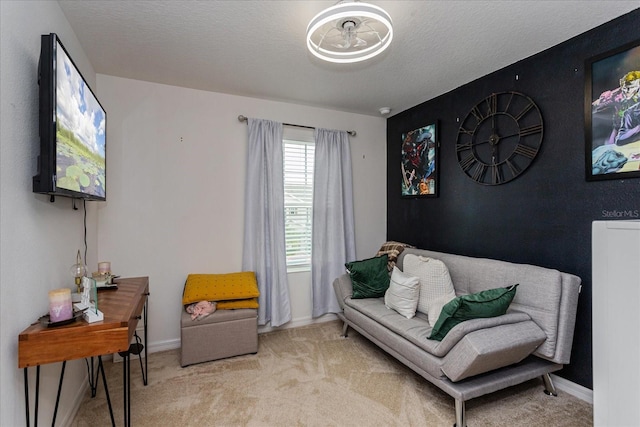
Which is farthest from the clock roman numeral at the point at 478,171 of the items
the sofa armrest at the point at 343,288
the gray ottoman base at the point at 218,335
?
the gray ottoman base at the point at 218,335

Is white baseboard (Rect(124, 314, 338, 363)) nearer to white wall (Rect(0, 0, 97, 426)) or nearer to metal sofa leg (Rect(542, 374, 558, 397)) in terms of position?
white wall (Rect(0, 0, 97, 426))

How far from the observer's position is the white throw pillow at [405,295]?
2.49 metres

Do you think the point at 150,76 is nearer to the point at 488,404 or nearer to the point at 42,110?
the point at 42,110

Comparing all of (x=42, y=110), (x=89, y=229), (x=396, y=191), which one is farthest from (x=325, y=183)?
(x=42, y=110)

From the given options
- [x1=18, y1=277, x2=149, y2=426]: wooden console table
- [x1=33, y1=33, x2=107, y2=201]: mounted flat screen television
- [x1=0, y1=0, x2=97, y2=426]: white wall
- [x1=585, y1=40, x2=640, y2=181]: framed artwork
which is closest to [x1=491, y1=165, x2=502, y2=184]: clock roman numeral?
[x1=585, y1=40, x2=640, y2=181]: framed artwork

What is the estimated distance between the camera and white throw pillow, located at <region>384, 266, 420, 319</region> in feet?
8.16

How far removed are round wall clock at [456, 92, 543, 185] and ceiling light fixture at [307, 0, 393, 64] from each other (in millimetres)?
1312

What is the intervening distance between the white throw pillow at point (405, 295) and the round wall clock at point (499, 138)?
117 cm

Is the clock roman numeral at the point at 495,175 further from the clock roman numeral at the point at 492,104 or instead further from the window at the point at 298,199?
the window at the point at 298,199

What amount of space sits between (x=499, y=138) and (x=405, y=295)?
1.61 m

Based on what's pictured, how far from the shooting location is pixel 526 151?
2.40 m

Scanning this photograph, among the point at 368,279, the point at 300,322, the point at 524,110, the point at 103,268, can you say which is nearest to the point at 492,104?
the point at 524,110

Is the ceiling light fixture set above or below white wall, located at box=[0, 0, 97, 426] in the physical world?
above

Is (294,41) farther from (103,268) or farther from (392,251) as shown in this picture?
(392,251)
